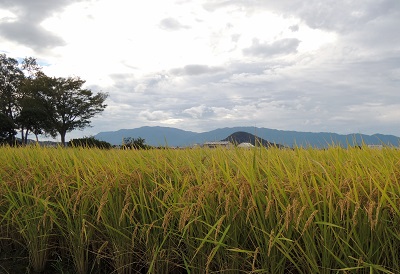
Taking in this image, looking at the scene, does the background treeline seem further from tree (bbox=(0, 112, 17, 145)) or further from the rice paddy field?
the rice paddy field

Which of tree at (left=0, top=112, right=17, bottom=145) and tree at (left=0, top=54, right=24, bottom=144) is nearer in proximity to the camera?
tree at (left=0, top=112, right=17, bottom=145)

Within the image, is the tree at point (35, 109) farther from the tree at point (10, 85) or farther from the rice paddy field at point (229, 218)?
the rice paddy field at point (229, 218)

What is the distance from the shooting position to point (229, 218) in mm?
2826

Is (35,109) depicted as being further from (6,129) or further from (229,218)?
(229,218)

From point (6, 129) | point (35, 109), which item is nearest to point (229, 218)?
point (6, 129)

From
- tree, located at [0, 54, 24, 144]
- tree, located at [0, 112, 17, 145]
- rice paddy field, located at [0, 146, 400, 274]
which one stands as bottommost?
rice paddy field, located at [0, 146, 400, 274]

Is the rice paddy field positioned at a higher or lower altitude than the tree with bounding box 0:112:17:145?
lower

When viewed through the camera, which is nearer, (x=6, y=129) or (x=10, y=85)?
(x=6, y=129)

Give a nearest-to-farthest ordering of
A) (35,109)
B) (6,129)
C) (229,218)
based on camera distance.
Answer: (229,218), (6,129), (35,109)

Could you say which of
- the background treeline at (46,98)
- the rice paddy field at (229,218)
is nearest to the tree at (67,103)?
the background treeline at (46,98)

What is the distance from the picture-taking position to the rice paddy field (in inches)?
101

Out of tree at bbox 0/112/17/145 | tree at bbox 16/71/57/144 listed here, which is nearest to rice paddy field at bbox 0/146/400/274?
tree at bbox 0/112/17/145

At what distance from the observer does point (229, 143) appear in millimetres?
4586

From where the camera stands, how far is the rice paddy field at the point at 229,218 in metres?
2.55
